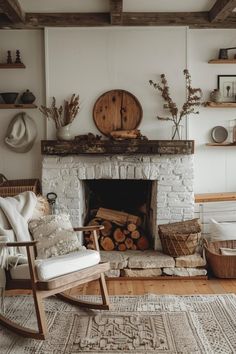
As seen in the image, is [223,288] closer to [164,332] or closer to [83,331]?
[164,332]

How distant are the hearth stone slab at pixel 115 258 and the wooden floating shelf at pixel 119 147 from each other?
3.43 feet

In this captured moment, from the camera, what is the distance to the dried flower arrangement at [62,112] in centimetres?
507

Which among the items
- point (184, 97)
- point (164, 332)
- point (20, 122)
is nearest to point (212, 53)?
point (184, 97)

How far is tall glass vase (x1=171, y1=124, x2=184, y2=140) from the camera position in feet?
16.7

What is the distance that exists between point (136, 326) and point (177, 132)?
2.34 meters

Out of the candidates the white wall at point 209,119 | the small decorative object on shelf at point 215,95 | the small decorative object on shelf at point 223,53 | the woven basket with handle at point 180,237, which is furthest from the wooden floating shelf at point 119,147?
the small decorative object on shelf at point 223,53

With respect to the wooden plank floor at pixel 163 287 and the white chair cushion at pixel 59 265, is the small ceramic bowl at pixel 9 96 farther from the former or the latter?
the white chair cushion at pixel 59 265

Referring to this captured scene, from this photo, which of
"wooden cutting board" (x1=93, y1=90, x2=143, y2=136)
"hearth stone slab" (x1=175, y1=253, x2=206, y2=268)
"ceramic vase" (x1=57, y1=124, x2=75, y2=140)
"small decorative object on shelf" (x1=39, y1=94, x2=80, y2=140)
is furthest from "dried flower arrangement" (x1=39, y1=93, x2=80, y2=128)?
"hearth stone slab" (x1=175, y1=253, x2=206, y2=268)

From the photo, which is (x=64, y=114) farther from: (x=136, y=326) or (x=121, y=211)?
(x=136, y=326)

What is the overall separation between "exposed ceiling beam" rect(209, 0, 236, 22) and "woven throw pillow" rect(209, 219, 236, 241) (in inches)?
80.5

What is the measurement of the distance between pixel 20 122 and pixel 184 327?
286 centimetres

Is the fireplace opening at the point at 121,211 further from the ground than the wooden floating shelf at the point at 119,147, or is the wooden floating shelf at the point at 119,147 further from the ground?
the wooden floating shelf at the point at 119,147

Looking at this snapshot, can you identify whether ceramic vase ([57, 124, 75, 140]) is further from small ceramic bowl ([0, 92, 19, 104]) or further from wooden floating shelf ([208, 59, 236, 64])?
wooden floating shelf ([208, 59, 236, 64])

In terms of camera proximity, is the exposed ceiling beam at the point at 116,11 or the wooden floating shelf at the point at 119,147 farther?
the wooden floating shelf at the point at 119,147
